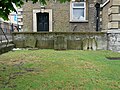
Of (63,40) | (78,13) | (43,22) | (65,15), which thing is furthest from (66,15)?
(63,40)

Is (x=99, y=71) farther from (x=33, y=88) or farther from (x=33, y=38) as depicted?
(x=33, y=38)

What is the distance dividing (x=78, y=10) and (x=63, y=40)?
5.66m

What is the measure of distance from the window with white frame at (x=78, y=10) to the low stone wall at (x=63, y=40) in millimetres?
4848

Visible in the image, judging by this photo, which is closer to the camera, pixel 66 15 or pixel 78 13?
pixel 66 15

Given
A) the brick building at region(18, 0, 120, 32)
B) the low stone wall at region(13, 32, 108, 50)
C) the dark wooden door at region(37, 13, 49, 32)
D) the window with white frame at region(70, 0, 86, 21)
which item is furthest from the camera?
the dark wooden door at region(37, 13, 49, 32)

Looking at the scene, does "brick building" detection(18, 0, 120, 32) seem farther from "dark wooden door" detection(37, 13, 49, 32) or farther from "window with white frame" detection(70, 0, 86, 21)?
"dark wooden door" detection(37, 13, 49, 32)

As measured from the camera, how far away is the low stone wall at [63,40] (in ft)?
43.8

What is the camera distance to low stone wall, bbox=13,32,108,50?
43.8 feet

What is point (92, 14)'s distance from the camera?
1786 cm

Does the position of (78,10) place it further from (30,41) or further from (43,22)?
(30,41)

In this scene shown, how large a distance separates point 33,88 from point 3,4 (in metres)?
2.10

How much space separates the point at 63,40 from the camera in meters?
13.3

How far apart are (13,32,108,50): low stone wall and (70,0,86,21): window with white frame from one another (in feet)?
15.9

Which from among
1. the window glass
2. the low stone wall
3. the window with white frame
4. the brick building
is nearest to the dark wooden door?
the brick building
